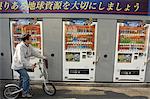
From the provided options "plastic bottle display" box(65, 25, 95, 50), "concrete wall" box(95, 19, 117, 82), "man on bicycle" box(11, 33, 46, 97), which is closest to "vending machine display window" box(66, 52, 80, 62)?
"plastic bottle display" box(65, 25, 95, 50)

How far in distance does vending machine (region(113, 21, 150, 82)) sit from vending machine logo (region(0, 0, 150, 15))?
1.32 ft

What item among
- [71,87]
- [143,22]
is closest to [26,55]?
[71,87]

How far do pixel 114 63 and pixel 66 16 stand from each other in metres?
1.99

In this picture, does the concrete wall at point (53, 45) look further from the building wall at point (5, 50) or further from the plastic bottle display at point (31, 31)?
the building wall at point (5, 50)

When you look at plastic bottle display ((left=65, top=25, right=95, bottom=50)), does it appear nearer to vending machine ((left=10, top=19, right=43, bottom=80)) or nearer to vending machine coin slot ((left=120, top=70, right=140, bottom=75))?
vending machine ((left=10, top=19, right=43, bottom=80))

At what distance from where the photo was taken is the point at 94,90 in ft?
23.9

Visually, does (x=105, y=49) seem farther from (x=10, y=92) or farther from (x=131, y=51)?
(x=10, y=92)

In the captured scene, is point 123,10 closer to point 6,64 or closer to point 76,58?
point 76,58

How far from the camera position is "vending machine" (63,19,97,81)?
7.20 meters

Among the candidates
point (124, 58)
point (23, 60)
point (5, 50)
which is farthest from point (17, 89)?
point (124, 58)

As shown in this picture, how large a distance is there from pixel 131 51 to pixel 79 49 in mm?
1527

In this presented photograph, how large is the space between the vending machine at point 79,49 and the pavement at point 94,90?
0.24 meters

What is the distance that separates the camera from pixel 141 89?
24.2 feet

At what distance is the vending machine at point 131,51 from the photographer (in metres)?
7.16
